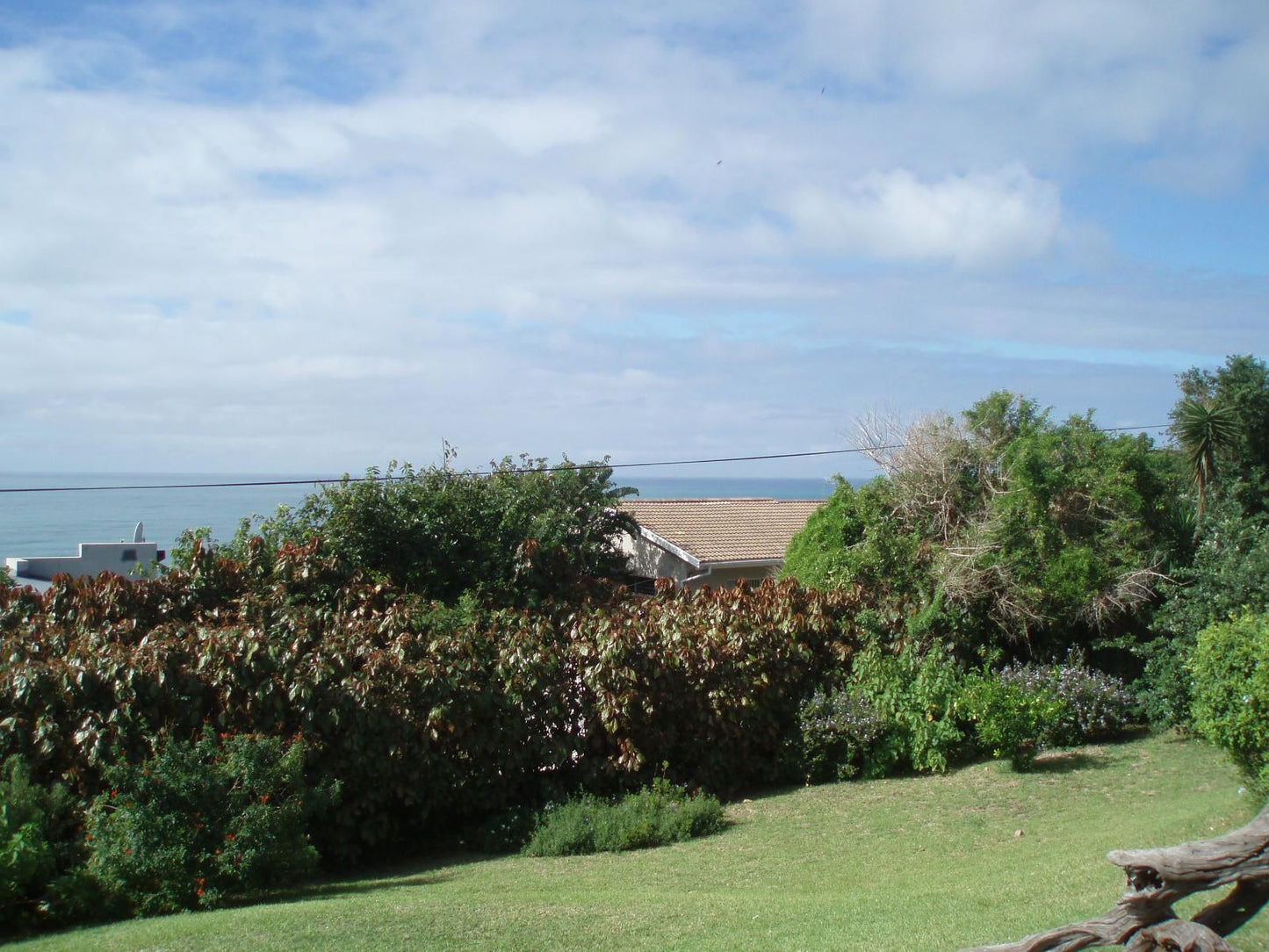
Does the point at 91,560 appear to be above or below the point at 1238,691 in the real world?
above

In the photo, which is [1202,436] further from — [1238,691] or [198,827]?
[198,827]

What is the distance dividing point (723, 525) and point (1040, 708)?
68.5 feet

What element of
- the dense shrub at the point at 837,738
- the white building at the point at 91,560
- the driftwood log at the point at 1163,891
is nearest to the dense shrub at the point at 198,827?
the driftwood log at the point at 1163,891

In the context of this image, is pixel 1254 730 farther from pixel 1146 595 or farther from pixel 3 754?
pixel 3 754

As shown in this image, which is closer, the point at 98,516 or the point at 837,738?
the point at 837,738

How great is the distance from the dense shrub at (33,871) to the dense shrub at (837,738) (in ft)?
26.4

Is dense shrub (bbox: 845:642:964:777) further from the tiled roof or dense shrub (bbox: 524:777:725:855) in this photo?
the tiled roof

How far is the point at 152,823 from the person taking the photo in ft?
26.2

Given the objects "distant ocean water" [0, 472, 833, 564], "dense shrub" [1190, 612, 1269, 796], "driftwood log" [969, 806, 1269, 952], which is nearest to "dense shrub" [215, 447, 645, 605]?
"distant ocean water" [0, 472, 833, 564]

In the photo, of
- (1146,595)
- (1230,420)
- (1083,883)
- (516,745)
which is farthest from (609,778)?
(1230,420)

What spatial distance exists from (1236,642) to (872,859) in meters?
3.98

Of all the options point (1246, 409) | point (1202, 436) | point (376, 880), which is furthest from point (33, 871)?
point (1246, 409)

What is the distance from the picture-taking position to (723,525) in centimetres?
3328

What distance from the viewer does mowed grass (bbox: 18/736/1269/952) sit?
654 cm
